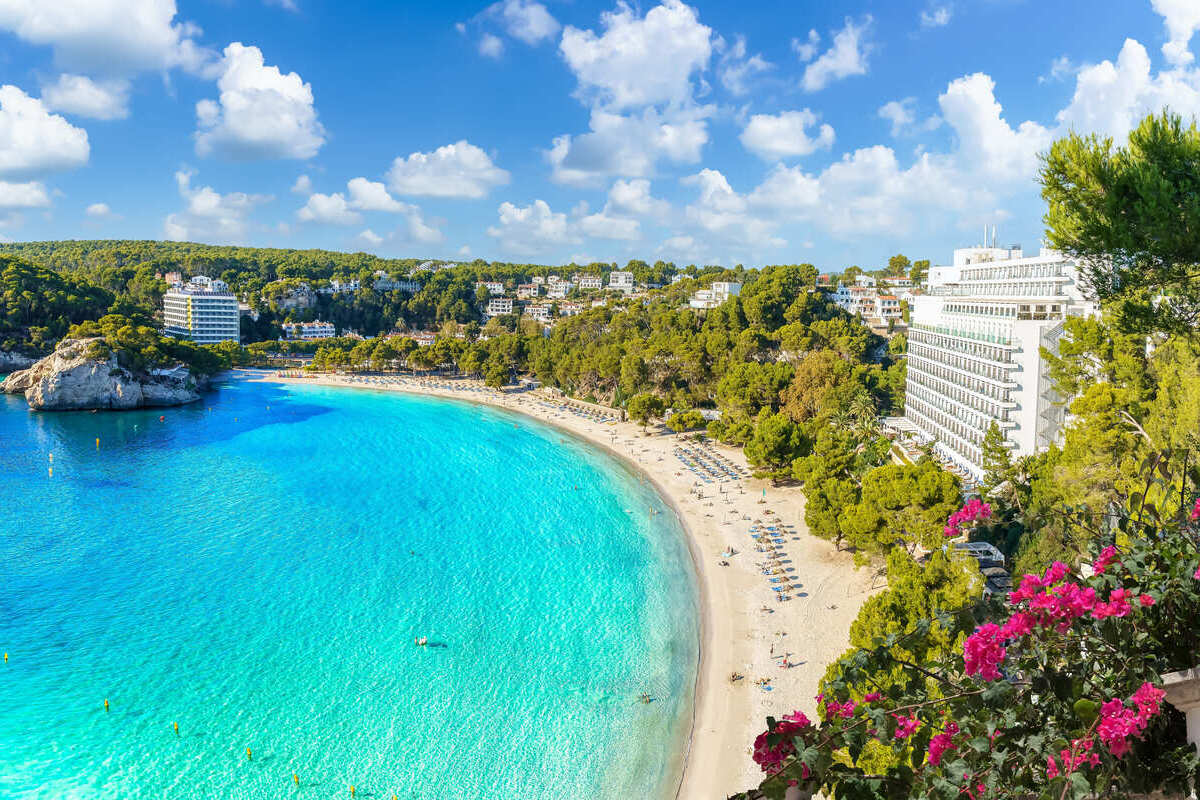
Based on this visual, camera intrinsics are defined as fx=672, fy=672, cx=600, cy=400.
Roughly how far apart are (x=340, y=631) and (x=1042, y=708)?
25.0 metres

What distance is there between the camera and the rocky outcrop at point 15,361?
78500 mm

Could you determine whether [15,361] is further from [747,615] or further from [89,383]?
[747,615]

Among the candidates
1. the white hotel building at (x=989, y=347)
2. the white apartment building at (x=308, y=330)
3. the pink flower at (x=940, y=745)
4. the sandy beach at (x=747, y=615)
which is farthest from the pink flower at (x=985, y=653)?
the white apartment building at (x=308, y=330)

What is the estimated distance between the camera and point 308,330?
11644cm

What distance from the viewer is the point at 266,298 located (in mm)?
120750

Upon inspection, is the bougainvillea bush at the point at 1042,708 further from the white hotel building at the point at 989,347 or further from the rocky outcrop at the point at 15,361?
the rocky outcrop at the point at 15,361

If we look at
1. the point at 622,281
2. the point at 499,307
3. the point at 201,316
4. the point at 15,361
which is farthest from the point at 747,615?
the point at 622,281

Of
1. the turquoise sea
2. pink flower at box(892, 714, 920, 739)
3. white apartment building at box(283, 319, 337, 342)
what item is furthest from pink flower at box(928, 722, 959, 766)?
white apartment building at box(283, 319, 337, 342)

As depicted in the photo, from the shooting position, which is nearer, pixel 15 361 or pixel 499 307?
pixel 15 361

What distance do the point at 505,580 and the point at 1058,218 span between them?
24.1m

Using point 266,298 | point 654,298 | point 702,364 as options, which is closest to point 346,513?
point 702,364

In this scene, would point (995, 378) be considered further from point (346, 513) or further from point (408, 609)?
point (346, 513)

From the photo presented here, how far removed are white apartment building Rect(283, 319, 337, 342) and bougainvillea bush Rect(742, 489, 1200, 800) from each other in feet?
402

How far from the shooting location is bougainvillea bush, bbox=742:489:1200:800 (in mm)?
3457
